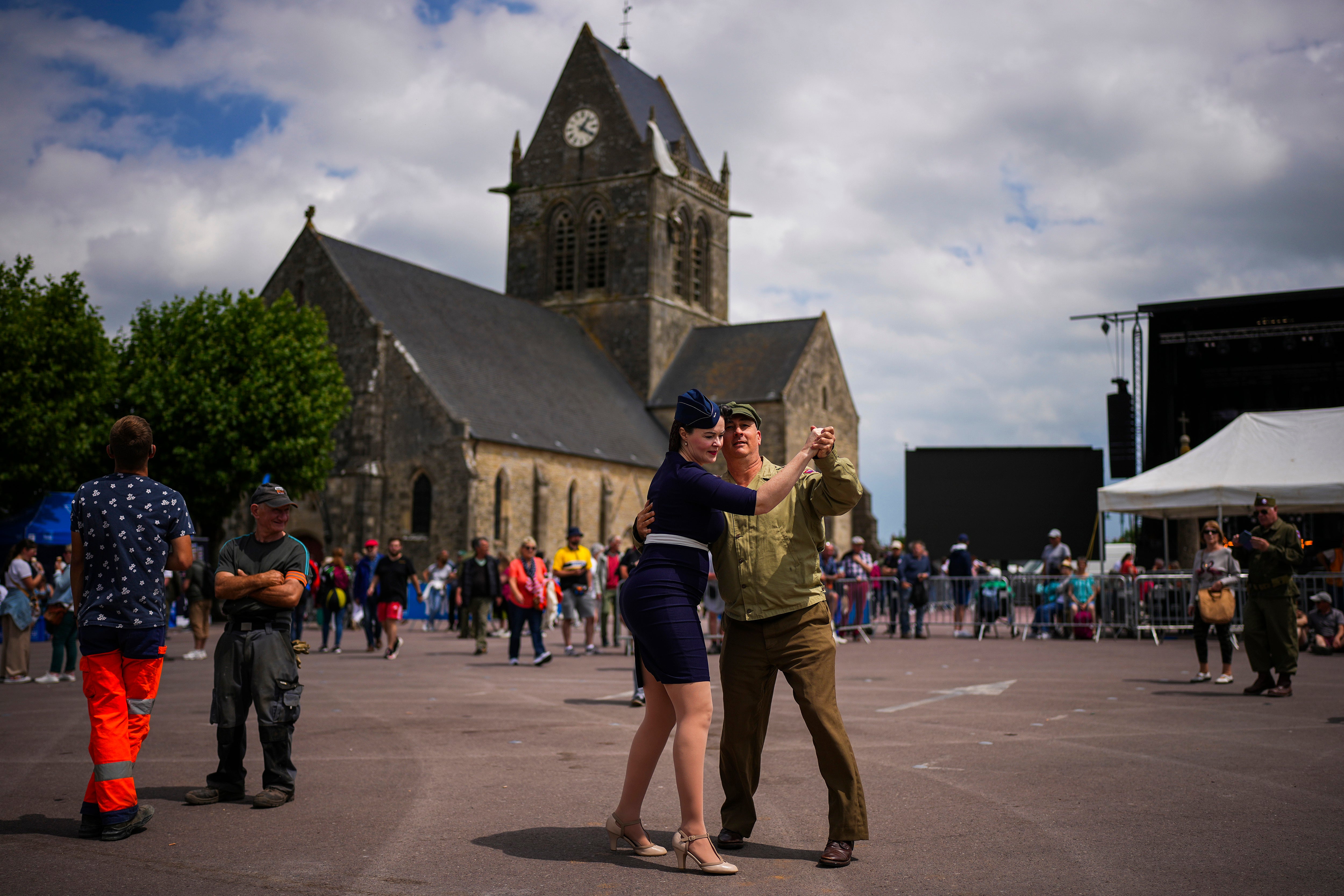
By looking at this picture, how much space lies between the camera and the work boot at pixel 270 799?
5840 millimetres

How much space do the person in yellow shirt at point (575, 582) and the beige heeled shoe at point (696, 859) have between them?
11.4 m

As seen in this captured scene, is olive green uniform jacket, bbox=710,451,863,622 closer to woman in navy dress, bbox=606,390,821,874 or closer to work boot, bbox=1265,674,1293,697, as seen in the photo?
woman in navy dress, bbox=606,390,821,874

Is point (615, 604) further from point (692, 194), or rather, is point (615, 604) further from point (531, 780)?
point (692, 194)

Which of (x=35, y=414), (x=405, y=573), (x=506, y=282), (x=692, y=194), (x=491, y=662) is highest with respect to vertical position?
(x=692, y=194)

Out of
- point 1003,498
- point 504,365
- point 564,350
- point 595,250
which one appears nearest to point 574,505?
point 504,365

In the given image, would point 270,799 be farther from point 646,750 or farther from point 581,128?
point 581,128

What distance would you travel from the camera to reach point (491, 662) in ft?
52.9

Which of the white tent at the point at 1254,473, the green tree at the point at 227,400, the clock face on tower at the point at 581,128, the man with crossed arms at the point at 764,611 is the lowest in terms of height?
the man with crossed arms at the point at 764,611

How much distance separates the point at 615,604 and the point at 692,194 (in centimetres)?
3730

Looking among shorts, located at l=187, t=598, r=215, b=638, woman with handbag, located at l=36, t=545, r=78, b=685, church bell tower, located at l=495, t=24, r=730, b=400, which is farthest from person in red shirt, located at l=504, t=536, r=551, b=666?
church bell tower, located at l=495, t=24, r=730, b=400

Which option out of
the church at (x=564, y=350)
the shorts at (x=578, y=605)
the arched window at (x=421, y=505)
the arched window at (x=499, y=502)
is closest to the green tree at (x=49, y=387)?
the church at (x=564, y=350)

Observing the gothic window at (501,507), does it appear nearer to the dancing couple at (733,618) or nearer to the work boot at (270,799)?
the work boot at (270,799)

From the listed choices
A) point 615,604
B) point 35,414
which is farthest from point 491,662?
point 35,414

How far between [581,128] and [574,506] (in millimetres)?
20049
